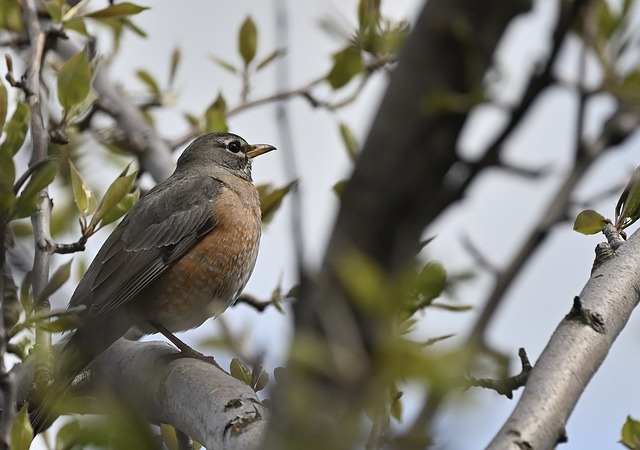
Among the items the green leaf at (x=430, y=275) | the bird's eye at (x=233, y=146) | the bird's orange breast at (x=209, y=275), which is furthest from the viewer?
the bird's eye at (x=233, y=146)

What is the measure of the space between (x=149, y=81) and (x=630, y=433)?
3.99m

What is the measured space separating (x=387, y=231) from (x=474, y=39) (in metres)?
0.37

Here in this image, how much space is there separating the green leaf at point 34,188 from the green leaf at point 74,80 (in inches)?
41.8

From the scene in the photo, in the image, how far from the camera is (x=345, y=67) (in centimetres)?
473

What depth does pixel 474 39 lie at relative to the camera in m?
1.37

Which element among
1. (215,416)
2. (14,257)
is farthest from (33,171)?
(215,416)

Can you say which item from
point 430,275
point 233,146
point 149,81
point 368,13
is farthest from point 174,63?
point 430,275

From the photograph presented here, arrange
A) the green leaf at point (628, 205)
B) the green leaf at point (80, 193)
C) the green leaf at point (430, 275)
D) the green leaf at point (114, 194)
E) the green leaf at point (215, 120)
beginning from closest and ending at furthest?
1. the green leaf at point (430, 275)
2. the green leaf at point (628, 205)
3. the green leaf at point (114, 194)
4. the green leaf at point (80, 193)
5. the green leaf at point (215, 120)

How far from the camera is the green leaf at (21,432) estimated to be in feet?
8.96

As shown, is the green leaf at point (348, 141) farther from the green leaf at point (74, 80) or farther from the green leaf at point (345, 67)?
the green leaf at point (74, 80)

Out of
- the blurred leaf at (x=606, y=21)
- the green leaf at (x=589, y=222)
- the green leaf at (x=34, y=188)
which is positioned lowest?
the green leaf at (x=34, y=188)

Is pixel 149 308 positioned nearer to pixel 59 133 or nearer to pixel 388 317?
A: pixel 59 133

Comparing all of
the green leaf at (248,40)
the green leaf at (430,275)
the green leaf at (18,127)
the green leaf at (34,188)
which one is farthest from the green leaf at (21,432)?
the green leaf at (248,40)

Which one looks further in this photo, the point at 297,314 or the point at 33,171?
the point at 33,171
